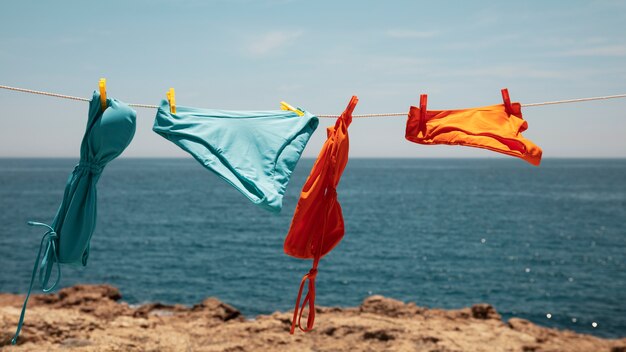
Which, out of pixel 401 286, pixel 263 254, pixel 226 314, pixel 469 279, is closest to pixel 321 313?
pixel 226 314

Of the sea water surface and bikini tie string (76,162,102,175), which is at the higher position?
bikini tie string (76,162,102,175)

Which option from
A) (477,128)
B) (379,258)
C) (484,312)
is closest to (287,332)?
(484,312)

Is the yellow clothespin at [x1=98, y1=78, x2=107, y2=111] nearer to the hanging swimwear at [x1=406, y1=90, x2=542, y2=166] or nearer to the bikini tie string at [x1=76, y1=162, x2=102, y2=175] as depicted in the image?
the bikini tie string at [x1=76, y1=162, x2=102, y2=175]

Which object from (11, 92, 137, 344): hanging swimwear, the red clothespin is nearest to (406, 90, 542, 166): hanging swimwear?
the red clothespin

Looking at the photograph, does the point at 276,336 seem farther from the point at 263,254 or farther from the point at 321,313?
the point at 263,254

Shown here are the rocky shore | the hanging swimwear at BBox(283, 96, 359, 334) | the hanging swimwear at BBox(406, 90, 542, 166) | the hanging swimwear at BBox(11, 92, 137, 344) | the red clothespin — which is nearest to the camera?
the hanging swimwear at BBox(11, 92, 137, 344)

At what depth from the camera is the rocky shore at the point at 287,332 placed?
10.5m

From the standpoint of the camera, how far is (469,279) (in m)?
29.1

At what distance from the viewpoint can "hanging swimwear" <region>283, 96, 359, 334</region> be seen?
4.63m

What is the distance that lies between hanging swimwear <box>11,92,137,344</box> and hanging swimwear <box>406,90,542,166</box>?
7.89 feet

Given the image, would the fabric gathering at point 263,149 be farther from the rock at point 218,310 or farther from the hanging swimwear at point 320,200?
the rock at point 218,310

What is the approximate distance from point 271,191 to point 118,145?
1.19 metres

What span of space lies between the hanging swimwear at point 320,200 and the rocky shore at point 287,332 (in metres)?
6.52

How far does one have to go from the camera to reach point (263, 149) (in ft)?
14.8
